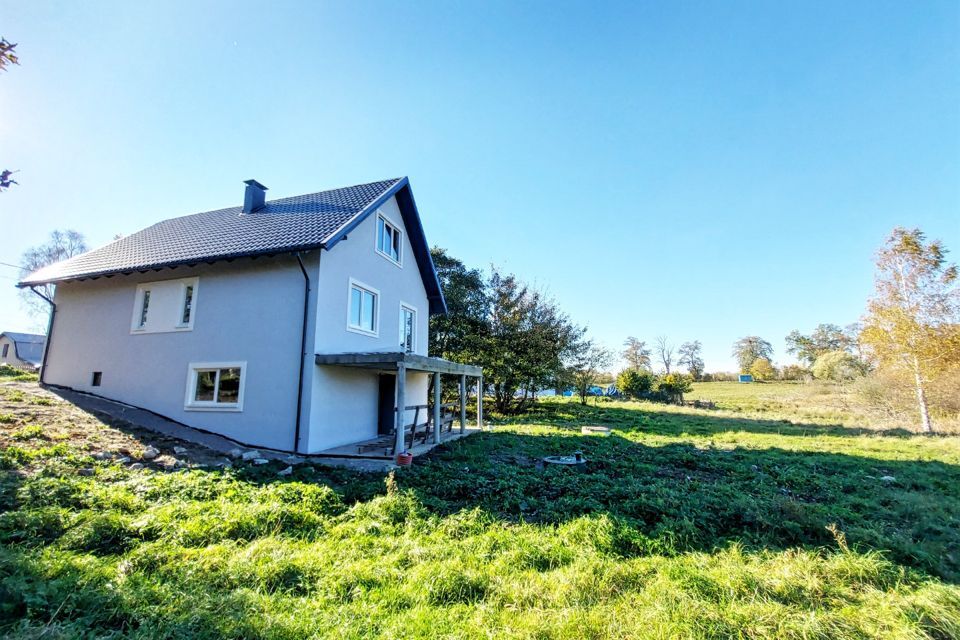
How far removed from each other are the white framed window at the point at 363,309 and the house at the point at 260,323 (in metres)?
0.04

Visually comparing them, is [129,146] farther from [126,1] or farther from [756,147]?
[756,147]

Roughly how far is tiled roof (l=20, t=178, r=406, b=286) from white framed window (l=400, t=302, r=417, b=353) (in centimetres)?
397

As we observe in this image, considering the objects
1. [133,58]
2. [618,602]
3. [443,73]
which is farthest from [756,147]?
[133,58]

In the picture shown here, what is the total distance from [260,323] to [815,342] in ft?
250

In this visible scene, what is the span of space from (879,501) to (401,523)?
813cm

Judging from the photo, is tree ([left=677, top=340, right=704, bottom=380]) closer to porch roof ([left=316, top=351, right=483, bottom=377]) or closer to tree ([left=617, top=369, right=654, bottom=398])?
tree ([left=617, top=369, right=654, bottom=398])

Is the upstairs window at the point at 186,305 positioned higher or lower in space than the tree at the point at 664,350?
lower

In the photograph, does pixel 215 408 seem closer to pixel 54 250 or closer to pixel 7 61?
pixel 7 61

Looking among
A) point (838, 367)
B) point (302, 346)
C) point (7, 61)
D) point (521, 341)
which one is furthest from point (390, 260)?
point (838, 367)

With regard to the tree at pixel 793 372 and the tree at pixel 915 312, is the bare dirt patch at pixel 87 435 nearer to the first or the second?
→ the tree at pixel 915 312

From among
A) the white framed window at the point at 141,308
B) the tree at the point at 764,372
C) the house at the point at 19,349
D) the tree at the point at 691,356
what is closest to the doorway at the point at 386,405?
the white framed window at the point at 141,308

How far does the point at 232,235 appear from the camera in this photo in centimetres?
1117

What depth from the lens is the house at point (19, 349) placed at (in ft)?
111

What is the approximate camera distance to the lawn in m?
3.00
